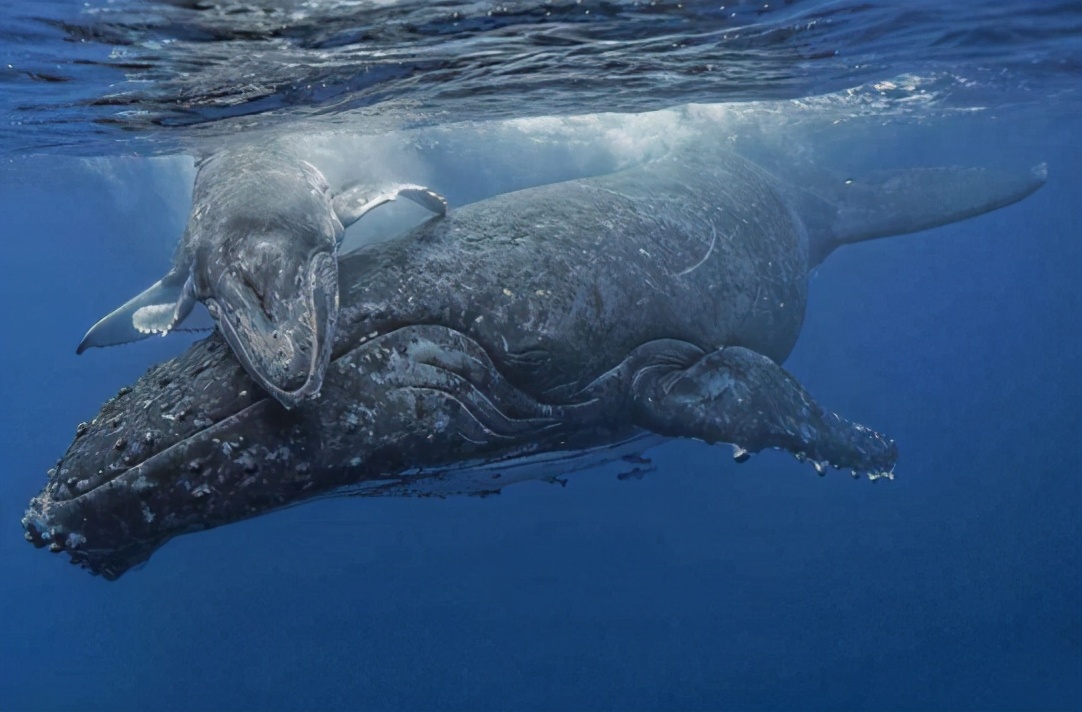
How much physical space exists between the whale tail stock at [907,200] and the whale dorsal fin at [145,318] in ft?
27.0

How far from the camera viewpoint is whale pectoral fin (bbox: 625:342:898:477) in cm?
615

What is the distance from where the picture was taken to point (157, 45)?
30.4ft

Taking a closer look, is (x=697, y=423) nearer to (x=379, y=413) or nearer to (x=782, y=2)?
(x=379, y=413)

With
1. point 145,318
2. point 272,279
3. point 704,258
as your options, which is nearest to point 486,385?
point 272,279

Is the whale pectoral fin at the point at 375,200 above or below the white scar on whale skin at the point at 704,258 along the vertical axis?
above

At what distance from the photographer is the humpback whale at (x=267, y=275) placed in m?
4.47

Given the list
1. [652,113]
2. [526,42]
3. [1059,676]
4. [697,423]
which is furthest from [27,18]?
[1059,676]

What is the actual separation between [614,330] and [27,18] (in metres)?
6.93

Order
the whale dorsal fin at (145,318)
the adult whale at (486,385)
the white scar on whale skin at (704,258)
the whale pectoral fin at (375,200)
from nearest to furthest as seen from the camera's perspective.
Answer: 1. the adult whale at (486,385)
2. the whale dorsal fin at (145,318)
3. the whale pectoral fin at (375,200)
4. the white scar on whale skin at (704,258)

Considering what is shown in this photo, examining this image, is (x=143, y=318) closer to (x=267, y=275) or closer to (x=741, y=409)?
(x=267, y=275)

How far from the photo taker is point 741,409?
6.18 meters

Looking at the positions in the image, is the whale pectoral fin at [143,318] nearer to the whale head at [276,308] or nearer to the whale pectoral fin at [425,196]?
the whale head at [276,308]

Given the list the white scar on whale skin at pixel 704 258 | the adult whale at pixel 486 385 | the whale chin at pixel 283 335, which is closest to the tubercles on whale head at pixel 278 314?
the whale chin at pixel 283 335

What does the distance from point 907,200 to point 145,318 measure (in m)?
10.1
